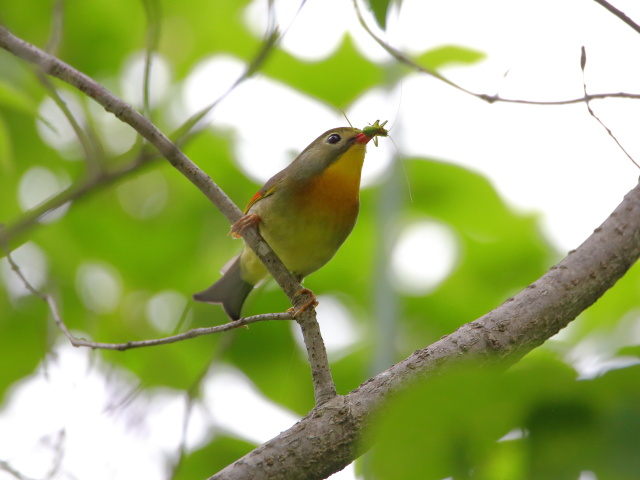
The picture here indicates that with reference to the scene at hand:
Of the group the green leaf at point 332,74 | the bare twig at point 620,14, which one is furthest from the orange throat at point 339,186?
the bare twig at point 620,14

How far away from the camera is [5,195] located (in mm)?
5207

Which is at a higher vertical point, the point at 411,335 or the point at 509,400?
the point at 411,335

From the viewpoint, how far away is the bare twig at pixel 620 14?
2.27 meters

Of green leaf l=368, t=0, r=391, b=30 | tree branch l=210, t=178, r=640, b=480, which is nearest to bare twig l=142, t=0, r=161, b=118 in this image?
green leaf l=368, t=0, r=391, b=30

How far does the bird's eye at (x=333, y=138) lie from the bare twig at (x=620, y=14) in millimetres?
2569

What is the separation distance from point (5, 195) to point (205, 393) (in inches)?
78.5

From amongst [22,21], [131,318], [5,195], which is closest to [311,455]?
[131,318]

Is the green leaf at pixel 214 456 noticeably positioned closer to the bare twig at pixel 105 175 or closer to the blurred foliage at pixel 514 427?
the bare twig at pixel 105 175

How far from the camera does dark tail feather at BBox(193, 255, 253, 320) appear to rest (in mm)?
4793

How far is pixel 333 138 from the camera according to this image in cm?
480

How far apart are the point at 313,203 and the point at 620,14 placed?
238 cm

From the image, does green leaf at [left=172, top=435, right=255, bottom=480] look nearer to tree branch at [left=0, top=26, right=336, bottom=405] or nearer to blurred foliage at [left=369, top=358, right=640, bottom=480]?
tree branch at [left=0, top=26, right=336, bottom=405]

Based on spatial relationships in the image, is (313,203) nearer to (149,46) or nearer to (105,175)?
(149,46)

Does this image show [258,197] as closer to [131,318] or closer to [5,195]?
[131,318]
